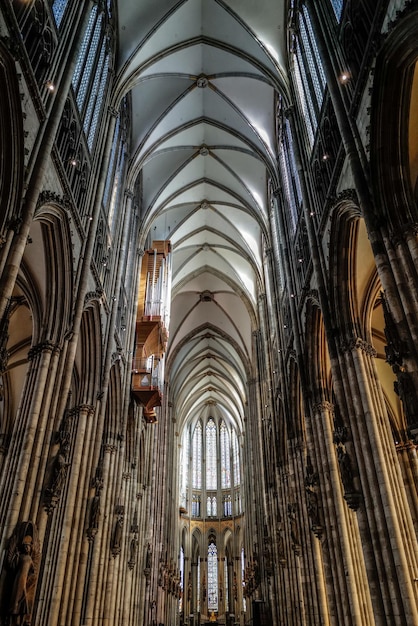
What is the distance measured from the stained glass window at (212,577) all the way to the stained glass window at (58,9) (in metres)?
45.3

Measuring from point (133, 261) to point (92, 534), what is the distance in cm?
1214

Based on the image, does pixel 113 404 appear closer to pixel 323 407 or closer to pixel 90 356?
pixel 90 356

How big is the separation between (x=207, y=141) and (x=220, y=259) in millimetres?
8882

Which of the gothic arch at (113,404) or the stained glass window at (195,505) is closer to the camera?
the gothic arch at (113,404)

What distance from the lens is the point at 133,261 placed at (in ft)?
71.5

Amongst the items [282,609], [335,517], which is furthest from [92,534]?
→ [282,609]

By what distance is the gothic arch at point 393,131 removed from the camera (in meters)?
8.34

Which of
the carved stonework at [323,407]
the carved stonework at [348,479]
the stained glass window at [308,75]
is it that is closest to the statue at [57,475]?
the carved stonework at [348,479]

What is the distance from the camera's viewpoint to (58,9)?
11.8 metres

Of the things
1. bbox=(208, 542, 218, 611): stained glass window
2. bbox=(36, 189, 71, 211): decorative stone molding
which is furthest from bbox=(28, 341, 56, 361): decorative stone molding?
bbox=(208, 542, 218, 611): stained glass window

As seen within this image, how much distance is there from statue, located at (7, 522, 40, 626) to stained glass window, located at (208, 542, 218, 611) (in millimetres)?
41454

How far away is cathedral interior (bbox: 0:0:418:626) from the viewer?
8547mm

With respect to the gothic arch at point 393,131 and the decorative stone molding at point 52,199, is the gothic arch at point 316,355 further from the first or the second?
the decorative stone molding at point 52,199

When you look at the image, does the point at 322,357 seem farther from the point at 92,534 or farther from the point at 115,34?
the point at 115,34
